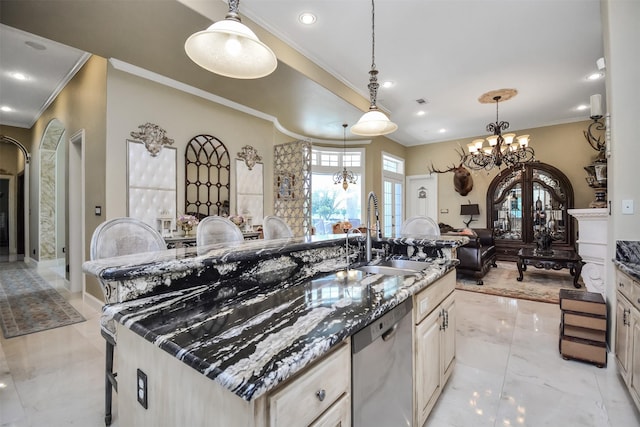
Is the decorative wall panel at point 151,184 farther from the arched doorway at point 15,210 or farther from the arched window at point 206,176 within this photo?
the arched doorway at point 15,210

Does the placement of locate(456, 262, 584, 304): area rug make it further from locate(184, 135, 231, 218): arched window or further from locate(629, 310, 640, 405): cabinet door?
locate(184, 135, 231, 218): arched window

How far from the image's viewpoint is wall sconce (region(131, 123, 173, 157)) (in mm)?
3742

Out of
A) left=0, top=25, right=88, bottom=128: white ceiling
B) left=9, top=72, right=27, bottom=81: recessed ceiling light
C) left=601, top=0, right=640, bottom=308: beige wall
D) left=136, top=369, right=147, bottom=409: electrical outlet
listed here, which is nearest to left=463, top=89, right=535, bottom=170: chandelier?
left=601, top=0, right=640, bottom=308: beige wall

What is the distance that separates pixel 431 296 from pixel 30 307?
4938 millimetres

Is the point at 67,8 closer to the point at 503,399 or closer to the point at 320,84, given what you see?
the point at 320,84

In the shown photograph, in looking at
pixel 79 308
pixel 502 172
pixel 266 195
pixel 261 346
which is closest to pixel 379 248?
pixel 261 346

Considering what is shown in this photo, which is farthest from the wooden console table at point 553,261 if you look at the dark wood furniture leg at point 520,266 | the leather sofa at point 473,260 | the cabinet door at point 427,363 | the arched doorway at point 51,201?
the arched doorway at point 51,201

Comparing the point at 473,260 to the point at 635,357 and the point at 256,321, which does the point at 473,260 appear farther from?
the point at 256,321

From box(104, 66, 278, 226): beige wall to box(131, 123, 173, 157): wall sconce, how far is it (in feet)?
0.22

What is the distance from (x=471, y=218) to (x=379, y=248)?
6.11 meters

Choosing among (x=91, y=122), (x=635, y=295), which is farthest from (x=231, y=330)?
(x=91, y=122)

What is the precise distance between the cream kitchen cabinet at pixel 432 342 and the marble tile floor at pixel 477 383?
0.23 meters

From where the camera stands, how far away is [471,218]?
760 cm

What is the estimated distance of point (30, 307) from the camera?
3820mm
